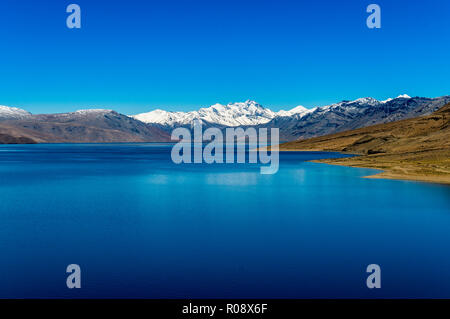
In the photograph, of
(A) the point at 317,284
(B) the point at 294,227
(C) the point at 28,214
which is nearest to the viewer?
(A) the point at 317,284

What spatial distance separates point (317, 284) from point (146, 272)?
11.6m

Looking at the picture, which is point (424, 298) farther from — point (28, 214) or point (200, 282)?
point (28, 214)

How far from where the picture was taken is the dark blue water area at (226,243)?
2669 cm

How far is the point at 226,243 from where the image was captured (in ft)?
123

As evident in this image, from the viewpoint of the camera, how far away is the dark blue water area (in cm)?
2669

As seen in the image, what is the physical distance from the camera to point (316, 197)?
68.9 m

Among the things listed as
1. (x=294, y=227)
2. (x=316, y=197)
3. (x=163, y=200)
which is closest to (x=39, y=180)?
(x=163, y=200)
